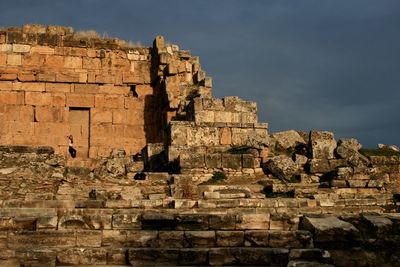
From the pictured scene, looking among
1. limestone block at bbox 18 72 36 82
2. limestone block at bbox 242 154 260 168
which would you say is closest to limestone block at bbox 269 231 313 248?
limestone block at bbox 242 154 260 168

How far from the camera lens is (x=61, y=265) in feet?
24.4

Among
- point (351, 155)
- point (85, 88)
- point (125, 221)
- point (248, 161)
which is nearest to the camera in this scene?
point (125, 221)

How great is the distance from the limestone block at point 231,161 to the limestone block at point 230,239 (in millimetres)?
6395

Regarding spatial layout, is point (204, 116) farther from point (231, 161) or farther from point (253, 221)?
point (253, 221)

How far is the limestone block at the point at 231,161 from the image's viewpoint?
14.6 meters

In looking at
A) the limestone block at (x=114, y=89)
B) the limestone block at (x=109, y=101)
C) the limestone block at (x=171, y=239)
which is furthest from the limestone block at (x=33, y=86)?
the limestone block at (x=171, y=239)

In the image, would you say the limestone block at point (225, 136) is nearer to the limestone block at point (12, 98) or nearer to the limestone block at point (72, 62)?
the limestone block at point (72, 62)

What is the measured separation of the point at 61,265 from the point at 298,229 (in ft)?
12.5

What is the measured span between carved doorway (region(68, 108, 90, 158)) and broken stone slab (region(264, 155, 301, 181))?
8.01 metres

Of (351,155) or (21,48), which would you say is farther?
(21,48)

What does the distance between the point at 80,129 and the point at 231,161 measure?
25.3ft

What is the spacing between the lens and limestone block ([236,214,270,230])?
8.64 meters

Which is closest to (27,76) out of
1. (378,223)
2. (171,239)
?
(171,239)

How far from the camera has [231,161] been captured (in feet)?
48.2
